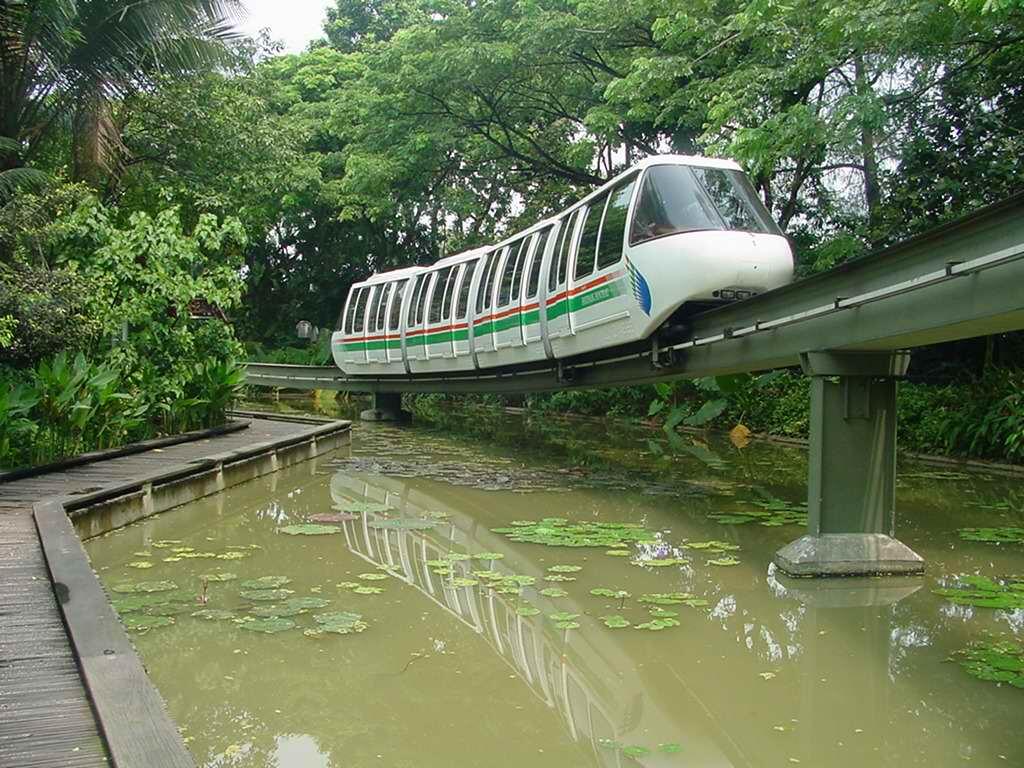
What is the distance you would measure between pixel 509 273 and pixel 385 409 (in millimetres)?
8563

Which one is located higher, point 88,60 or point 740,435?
point 88,60

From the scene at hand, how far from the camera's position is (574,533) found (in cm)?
764

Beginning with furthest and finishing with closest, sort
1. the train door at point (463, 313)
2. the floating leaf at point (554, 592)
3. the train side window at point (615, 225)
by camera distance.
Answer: the train door at point (463, 313) < the train side window at point (615, 225) < the floating leaf at point (554, 592)

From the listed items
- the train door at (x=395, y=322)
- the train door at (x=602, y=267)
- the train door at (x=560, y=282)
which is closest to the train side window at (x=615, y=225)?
the train door at (x=602, y=267)

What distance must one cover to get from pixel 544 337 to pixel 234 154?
899 centimetres

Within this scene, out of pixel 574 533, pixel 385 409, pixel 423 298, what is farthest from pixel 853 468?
pixel 385 409

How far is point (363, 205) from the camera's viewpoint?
83.9 ft

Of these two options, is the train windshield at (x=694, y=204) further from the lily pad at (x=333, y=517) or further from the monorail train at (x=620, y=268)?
the lily pad at (x=333, y=517)

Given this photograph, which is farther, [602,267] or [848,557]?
[602,267]

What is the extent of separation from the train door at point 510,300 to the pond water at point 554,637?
13.5 feet

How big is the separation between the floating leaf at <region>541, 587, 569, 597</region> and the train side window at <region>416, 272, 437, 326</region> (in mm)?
11591

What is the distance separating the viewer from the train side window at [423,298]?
17081 millimetres

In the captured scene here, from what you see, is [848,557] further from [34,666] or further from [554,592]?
[34,666]

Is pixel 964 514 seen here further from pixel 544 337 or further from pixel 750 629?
pixel 544 337
